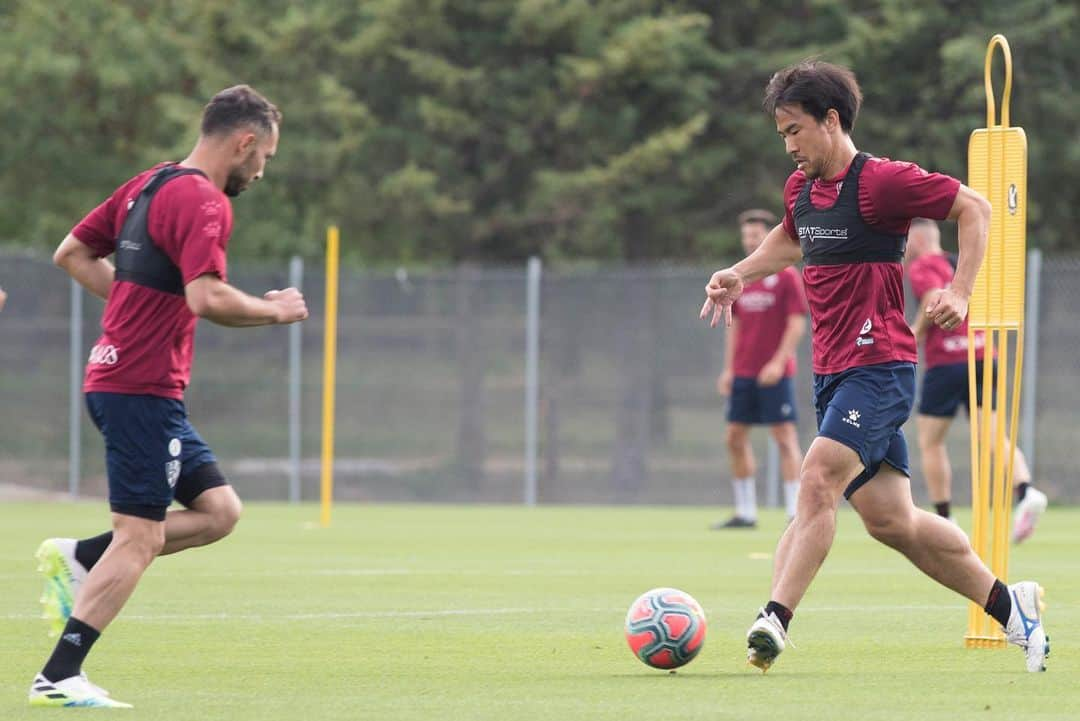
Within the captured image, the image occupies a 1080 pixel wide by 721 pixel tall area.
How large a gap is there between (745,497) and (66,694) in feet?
36.5

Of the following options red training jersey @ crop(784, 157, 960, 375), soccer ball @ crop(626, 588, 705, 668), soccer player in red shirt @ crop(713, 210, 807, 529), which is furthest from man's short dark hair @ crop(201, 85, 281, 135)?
soccer player in red shirt @ crop(713, 210, 807, 529)

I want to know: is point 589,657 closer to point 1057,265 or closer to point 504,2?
point 1057,265

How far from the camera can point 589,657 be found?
26.4 feet

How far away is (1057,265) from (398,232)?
1008 cm

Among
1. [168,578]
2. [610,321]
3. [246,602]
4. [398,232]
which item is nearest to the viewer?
[246,602]

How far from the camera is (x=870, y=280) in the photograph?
750cm

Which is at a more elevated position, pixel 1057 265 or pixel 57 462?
pixel 1057 265

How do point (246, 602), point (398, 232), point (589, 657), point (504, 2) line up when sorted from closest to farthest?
point (589, 657)
point (246, 602)
point (504, 2)
point (398, 232)

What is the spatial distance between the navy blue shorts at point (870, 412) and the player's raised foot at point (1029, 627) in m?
0.65

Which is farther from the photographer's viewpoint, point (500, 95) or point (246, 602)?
point (500, 95)

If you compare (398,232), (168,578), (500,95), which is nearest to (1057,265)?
(500,95)

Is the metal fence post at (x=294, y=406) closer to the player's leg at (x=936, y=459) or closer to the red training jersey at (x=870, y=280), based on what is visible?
the player's leg at (x=936, y=459)

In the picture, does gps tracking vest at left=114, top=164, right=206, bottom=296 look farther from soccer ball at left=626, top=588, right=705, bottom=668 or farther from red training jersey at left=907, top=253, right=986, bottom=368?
red training jersey at left=907, top=253, right=986, bottom=368

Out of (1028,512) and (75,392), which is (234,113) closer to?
(1028,512)
